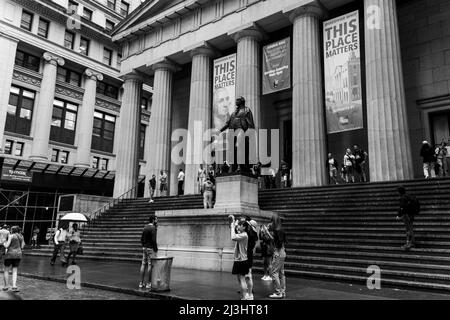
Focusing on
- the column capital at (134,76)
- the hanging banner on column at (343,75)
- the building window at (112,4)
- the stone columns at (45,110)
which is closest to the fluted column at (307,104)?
the hanging banner on column at (343,75)

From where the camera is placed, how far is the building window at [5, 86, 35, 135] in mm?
38750

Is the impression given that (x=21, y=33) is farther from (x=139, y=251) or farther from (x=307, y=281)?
(x=307, y=281)

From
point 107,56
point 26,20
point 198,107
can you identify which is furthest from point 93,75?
point 198,107

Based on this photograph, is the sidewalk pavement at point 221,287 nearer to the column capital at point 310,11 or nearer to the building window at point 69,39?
the column capital at point 310,11

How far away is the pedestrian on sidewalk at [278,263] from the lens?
325 inches

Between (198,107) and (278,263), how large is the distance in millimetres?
20868

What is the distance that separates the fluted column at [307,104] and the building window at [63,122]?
2996cm

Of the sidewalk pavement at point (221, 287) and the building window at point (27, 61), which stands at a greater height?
the building window at point (27, 61)

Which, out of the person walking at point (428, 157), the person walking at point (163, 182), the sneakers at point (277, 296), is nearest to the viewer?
the sneakers at point (277, 296)

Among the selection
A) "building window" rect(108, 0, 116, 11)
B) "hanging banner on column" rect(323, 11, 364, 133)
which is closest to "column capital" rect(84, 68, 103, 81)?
"building window" rect(108, 0, 116, 11)

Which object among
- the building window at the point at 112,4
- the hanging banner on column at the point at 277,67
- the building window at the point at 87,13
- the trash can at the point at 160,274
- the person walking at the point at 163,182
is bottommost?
the trash can at the point at 160,274

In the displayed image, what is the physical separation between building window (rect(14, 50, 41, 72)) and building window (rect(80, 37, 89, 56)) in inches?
208

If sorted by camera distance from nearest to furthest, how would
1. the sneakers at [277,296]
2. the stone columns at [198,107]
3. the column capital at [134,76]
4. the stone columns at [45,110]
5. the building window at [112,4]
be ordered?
the sneakers at [277,296]
the stone columns at [198,107]
the column capital at [134,76]
the stone columns at [45,110]
the building window at [112,4]

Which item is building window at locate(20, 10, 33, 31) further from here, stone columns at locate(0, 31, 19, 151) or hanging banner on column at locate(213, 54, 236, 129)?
hanging banner on column at locate(213, 54, 236, 129)
